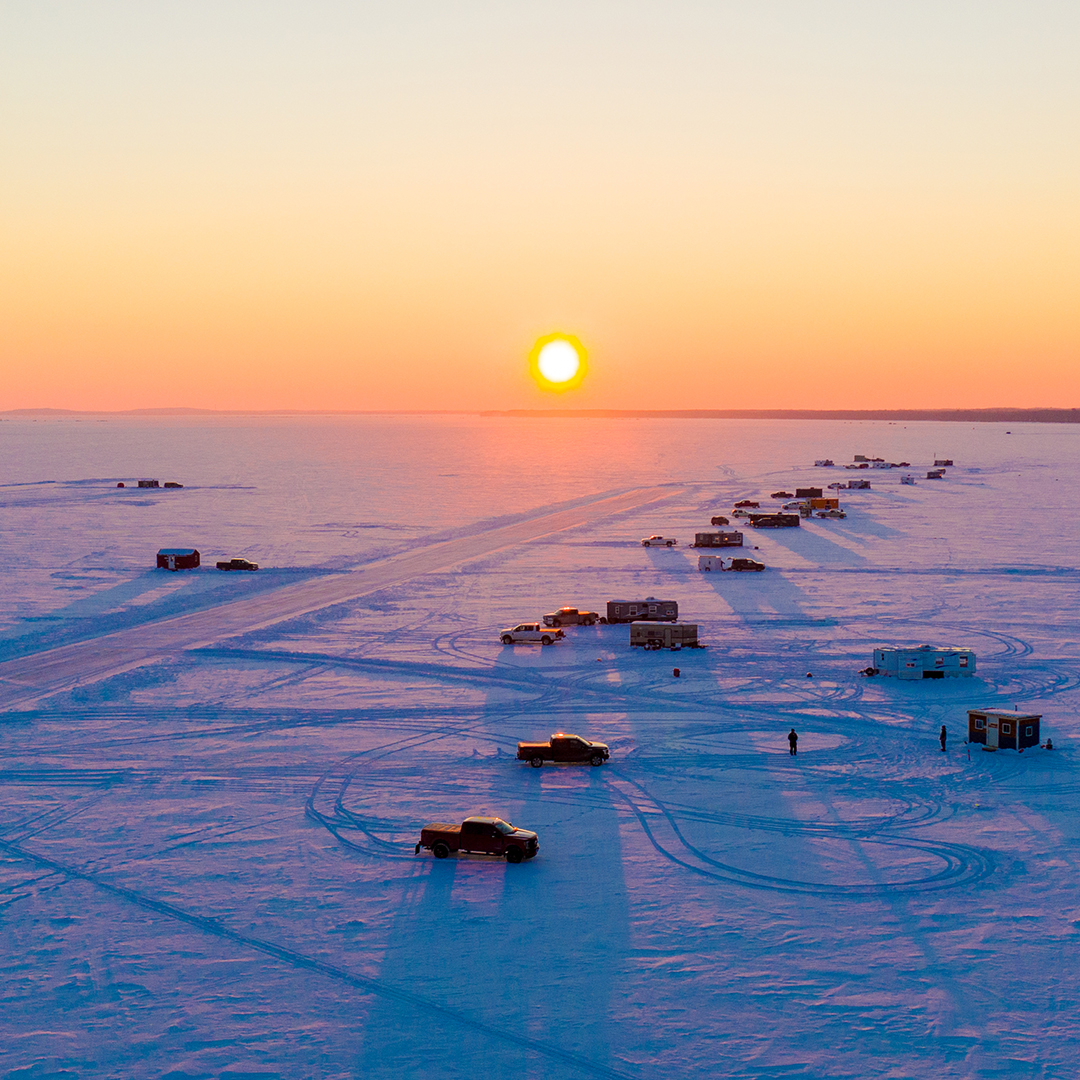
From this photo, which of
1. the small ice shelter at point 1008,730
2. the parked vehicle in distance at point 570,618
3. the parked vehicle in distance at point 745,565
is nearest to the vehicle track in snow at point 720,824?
the small ice shelter at point 1008,730

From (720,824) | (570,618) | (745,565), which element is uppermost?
(745,565)

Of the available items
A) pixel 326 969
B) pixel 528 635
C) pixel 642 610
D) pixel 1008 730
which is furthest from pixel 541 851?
pixel 642 610

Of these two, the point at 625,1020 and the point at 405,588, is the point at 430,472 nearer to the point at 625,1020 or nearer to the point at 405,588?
the point at 405,588

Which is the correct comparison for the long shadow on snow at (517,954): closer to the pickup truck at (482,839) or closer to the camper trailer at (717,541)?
the pickup truck at (482,839)

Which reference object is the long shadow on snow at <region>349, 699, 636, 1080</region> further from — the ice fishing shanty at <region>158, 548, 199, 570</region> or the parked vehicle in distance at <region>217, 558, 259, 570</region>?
the ice fishing shanty at <region>158, 548, 199, 570</region>

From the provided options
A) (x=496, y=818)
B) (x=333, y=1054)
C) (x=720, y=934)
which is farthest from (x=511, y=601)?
(x=333, y=1054)

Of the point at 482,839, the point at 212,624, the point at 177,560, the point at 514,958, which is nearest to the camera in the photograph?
the point at 514,958

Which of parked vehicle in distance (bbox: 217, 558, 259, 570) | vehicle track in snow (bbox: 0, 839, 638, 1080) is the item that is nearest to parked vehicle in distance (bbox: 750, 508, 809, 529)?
parked vehicle in distance (bbox: 217, 558, 259, 570)

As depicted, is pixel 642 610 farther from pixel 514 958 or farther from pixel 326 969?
pixel 326 969
